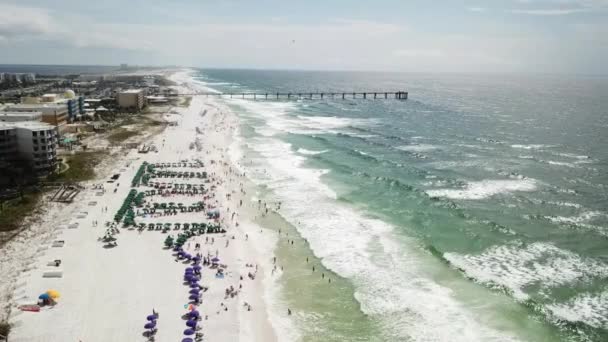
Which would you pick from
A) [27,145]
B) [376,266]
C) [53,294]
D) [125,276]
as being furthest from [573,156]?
[27,145]

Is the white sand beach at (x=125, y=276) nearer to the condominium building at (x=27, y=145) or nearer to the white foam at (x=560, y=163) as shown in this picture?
the condominium building at (x=27, y=145)

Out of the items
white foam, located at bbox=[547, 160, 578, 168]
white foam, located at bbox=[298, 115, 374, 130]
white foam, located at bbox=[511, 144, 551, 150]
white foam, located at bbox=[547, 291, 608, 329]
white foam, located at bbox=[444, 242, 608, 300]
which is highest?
white foam, located at bbox=[298, 115, 374, 130]

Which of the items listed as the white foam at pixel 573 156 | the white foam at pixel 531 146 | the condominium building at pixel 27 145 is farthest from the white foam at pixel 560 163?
the condominium building at pixel 27 145

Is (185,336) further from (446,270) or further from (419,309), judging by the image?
(446,270)

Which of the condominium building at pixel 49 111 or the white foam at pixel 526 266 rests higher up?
the condominium building at pixel 49 111

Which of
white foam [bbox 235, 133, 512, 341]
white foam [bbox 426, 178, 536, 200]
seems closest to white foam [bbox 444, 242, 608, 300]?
white foam [bbox 235, 133, 512, 341]

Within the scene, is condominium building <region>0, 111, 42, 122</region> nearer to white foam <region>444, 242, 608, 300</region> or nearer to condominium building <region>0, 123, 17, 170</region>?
condominium building <region>0, 123, 17, 170</region>
